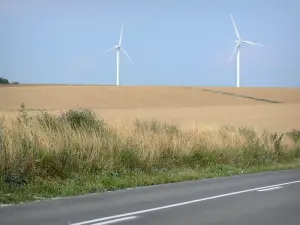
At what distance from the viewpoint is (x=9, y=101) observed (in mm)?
57031

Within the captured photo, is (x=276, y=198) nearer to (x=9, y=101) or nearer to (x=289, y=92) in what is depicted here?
(x=9, y=101)

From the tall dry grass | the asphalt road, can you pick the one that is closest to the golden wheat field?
the tall dry grass

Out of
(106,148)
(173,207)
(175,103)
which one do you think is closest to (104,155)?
(106,148)

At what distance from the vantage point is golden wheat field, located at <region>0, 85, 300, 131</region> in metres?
45.6

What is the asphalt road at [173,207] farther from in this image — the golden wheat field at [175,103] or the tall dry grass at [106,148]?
the golden wheat field at [175,103]

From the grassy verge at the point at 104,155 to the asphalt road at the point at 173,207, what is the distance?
1.15 m

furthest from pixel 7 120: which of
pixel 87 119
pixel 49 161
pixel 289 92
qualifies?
pixel 289 92

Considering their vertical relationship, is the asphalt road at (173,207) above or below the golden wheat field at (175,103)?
below

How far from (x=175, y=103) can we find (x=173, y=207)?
179ft

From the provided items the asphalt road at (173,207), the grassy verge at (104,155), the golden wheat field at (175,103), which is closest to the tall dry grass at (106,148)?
the grassy verge at (104,155)

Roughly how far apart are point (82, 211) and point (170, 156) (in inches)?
390

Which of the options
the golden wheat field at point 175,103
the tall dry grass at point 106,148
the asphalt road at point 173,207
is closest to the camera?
the asphalt road at point 173,207

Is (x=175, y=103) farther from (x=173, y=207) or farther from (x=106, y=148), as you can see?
(x=173, y=207)

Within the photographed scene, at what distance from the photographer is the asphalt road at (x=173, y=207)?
9.38 meters
